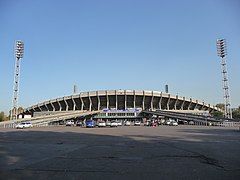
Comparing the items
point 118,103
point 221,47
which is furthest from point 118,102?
point 221,47

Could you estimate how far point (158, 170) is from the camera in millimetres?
8734

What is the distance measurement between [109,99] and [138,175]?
11352 cm

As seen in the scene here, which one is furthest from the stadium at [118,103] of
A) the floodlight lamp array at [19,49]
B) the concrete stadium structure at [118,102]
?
the floodlight lamp array at [19,49]

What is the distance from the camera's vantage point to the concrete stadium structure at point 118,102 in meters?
117

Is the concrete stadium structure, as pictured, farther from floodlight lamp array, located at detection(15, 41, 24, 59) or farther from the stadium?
floodlight lamp array, located at detection(15, 41, 24, 59)

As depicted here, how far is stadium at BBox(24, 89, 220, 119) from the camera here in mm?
115750

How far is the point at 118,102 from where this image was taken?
4882 inches

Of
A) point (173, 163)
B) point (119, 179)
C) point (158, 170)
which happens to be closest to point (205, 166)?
point (173, 163)

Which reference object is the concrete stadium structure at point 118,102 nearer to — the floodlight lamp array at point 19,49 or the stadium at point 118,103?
the stadium at point 118,103

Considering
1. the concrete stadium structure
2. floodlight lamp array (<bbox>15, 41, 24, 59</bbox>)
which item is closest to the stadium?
the concrete stadium structure

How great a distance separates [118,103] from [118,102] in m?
0.70

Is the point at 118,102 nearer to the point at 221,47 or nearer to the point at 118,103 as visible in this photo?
the point at 118,103

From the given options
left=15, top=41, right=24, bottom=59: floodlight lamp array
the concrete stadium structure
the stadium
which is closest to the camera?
left=15, top=41, right=24, bottom=59: floodlight lamp array

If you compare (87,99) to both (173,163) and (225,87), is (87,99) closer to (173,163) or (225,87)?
(225,87)
